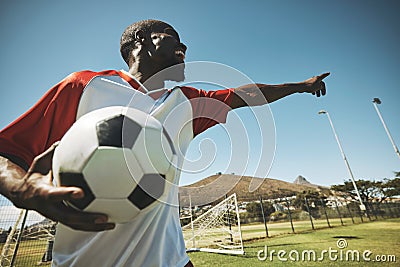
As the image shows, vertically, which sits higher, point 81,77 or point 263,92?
point 263,92

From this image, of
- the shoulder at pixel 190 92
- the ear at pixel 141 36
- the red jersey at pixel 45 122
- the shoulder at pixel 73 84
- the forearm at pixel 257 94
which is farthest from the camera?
the forearm at pixel 257 94

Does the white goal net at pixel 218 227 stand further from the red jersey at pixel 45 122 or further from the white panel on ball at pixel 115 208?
the white panel on ball at pixel 115 208

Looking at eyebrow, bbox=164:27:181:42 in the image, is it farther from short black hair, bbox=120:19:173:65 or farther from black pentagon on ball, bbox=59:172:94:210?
black pentagon on ball, bbox=59:172:94:210

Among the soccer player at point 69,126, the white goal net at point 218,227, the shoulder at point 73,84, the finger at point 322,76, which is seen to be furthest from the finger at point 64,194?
the white goal net at point 218,227

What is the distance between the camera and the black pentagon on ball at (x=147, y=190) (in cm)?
88

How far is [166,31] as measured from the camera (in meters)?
1.62

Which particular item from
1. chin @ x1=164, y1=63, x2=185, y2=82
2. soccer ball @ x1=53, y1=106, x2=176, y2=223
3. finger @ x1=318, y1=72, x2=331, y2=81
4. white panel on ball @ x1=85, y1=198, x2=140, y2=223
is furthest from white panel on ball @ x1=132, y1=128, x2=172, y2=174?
finger @ x1=318, y1=72, x2=331, y2=81

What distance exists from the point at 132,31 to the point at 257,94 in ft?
3.15

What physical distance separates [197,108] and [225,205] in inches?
435

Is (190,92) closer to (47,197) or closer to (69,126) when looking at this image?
(69,126)

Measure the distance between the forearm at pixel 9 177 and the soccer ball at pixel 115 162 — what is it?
0.59 ft

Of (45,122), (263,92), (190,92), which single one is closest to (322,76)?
(263,92)

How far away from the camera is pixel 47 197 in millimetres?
757

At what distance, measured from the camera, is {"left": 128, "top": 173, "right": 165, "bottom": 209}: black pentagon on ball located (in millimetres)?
876
